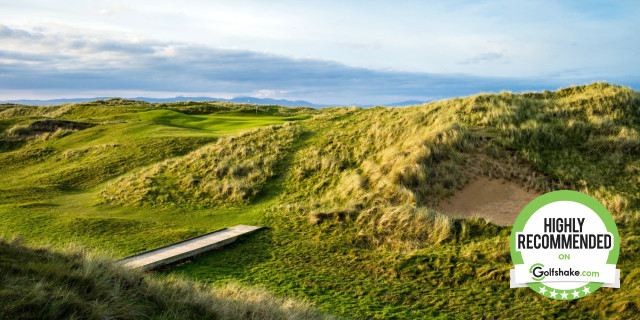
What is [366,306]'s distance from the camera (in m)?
8.37

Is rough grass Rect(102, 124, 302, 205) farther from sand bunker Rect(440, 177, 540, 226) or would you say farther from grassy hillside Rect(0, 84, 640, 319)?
sand bunker Rect(440, 177, 540, 226)

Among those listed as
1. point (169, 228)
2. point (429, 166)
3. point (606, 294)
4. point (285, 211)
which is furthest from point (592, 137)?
point (169, 228)

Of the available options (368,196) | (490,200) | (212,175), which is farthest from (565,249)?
(212,175)

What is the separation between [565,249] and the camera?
328 inches

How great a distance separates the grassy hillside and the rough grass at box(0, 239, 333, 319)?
191cm

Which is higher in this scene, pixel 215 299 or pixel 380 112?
pixel 380 112

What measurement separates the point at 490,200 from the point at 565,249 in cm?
543

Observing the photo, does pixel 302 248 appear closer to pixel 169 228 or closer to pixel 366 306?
pixel 366 306

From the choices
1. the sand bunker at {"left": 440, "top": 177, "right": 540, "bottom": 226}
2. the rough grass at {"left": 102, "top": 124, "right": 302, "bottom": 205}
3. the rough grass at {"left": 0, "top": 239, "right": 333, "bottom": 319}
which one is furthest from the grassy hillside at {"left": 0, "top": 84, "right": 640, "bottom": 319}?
the rough grass at {"left": 0, "top": 239, "right": 333, "bottom": 319}

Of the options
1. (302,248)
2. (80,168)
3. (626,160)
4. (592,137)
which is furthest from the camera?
(80,168)

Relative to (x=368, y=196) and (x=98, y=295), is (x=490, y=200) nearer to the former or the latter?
(x=368, y=196)

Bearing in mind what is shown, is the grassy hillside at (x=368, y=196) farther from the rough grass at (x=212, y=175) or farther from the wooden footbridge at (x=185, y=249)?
the wooden footbridge at (x=185, y=249)

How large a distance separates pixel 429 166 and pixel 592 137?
22.0 ft

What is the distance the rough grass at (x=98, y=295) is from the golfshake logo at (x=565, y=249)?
437cm
